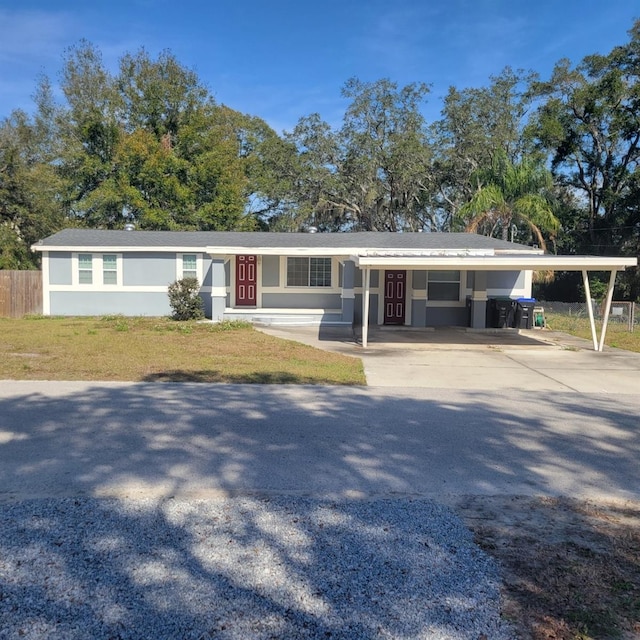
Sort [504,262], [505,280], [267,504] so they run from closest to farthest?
[267,504] < [504,262] < [505,280]

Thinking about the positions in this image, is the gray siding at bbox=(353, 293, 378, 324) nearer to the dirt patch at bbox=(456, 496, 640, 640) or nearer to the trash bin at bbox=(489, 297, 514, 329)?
the trash bin at bbox=(489, 297, 514, 329)

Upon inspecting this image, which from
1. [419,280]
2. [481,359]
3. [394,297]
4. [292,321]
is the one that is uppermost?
[419,280]

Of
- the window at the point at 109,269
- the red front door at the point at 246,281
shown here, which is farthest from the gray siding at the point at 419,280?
the window at the point at 109,269

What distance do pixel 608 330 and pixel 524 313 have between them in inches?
122

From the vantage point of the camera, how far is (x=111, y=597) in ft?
9.03

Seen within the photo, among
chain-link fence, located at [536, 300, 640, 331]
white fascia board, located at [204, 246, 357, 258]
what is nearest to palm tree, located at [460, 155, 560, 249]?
chain-link fence, located at [536, 300, 640, 331]

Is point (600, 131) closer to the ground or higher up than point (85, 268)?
higher up

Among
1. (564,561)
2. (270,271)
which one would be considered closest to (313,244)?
(270,271)

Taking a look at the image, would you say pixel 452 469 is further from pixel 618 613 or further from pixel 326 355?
pixel 326 355

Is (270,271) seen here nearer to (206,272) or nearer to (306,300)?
(306,300)

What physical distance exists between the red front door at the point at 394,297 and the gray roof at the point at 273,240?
103 centimetres

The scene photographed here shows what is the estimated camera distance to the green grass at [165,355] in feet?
29.5

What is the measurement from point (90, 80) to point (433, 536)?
36571 mm

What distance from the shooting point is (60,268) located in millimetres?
19125
